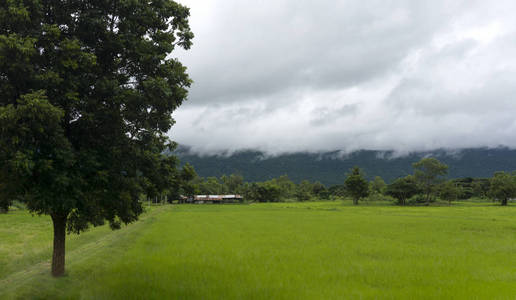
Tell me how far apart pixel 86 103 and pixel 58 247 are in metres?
6.81

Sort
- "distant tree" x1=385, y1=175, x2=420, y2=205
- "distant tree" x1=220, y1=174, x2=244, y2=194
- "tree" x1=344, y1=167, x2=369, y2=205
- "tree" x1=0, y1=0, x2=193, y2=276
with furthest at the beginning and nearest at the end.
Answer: "distant tree" x1=220, y1=174, x2=244, y2=194, "tree" x1=344, y1=167, x2=369, y2=205, "distant tree" x1=385, y1=175, x2=420, y2=205, "tree" x1=0, y1=0, x2=193, y2=276

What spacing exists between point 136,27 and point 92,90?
285 cm

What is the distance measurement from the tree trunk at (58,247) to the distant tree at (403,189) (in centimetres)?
9786

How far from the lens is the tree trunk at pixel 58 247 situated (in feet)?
43.2

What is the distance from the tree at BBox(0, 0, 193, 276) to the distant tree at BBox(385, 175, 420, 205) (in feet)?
316

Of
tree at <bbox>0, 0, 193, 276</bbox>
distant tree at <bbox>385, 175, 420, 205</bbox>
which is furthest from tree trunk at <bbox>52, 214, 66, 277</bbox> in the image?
distant tree at <bbox>385, 175, 420, 205</bbox>

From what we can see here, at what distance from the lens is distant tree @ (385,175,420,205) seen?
3812 inches

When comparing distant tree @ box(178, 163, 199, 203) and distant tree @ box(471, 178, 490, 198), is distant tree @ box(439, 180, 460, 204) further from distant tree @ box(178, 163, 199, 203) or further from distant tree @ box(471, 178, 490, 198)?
distant tree @ box(178, 163, 199, 203)

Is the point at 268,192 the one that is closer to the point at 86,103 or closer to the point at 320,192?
the point at 320,192

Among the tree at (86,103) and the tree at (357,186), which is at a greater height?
the tree at (86,103)

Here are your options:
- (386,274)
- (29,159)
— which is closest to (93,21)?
(29,159)

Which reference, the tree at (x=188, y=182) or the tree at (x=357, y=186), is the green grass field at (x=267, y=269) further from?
the tree at (x=357, y=186)

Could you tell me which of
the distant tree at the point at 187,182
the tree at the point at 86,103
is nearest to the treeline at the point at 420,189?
the distant tree at the point at 187,182

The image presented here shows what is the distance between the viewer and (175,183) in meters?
13.5
